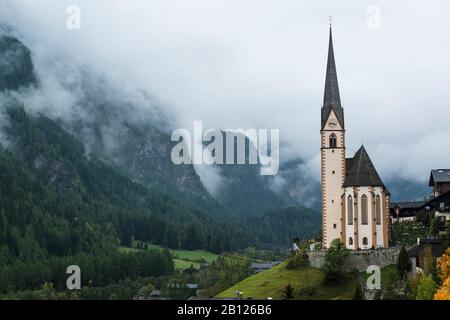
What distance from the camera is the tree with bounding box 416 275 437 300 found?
6894 centimetres

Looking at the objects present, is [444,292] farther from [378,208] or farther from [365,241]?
[378,208]

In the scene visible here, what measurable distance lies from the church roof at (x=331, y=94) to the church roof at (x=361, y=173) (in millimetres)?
5110

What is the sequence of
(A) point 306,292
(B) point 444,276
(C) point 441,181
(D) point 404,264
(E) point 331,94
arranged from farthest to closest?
(C) point 441,181, (E) point 331,94, (A) point 306,292, (D) point 404,264, (B) point 444,276

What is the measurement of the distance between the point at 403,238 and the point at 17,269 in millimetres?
99976

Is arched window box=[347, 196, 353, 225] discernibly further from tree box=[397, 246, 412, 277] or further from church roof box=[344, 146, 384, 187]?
tree box=[397, 246, 412, 277]

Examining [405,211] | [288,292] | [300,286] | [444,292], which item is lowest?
[288,292]

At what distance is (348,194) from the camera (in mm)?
101562

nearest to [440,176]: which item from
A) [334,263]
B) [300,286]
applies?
[334,263]

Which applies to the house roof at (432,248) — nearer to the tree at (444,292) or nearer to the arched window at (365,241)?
the arched window at (365,241)

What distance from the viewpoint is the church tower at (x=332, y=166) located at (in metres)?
102

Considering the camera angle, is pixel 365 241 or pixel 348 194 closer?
pixel 365 241

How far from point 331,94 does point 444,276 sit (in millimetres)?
38639
